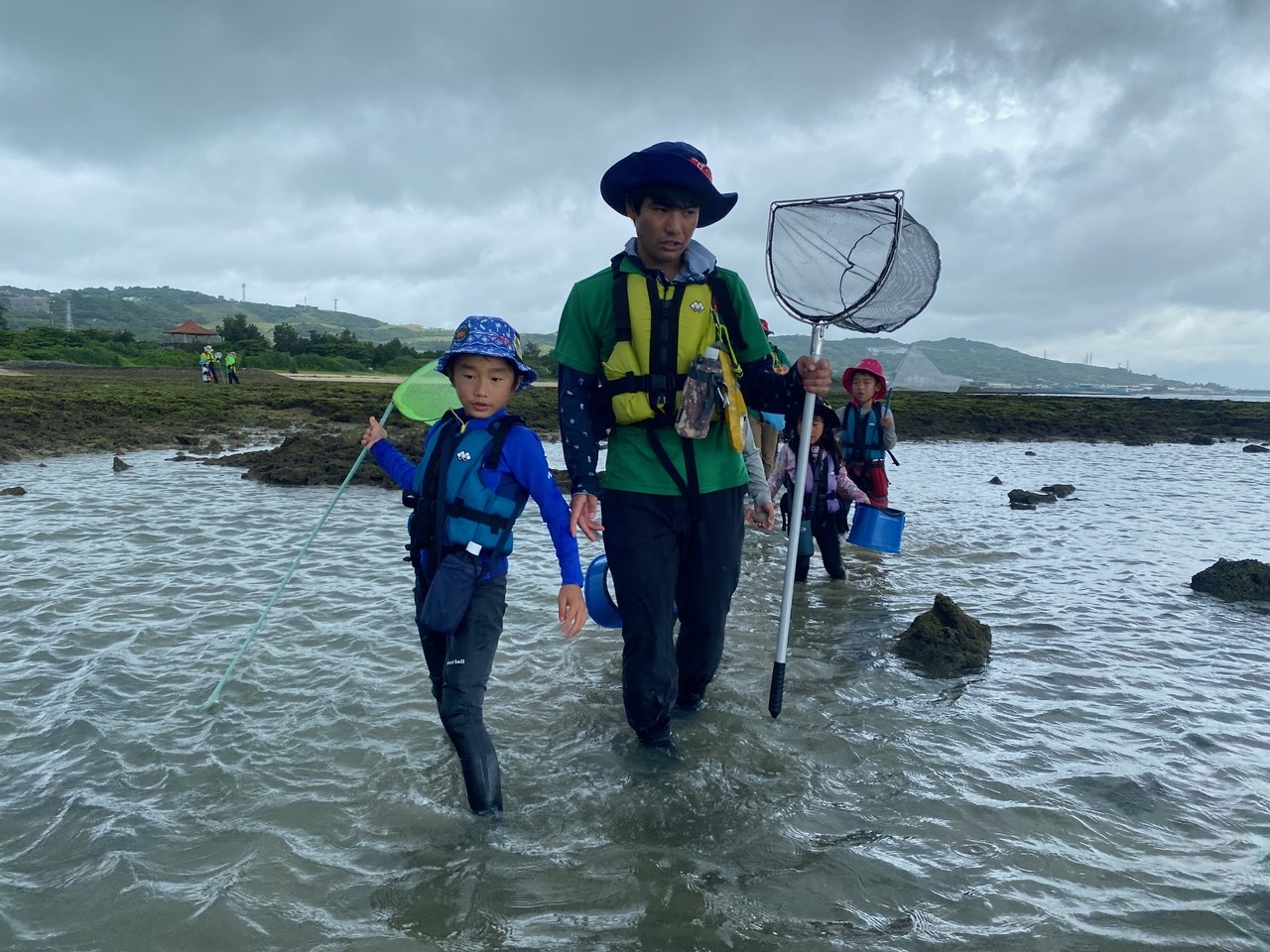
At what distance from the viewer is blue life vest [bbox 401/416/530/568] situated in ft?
12.6

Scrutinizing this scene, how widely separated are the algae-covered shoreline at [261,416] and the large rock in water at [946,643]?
11976mm

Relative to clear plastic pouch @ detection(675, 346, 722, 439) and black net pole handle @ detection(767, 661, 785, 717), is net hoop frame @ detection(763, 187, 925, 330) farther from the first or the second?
black net pole handle @ detection(767, 661, 785, 717)

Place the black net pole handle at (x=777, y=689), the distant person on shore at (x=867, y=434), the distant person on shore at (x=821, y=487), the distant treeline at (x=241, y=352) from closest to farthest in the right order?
1. the black net pole handle at (x=777, y=689)
2. the distant person on shore at (x=821, y=487)
3. the distant person on shore at (x=867, y=434)
4. the distant treeline at (x=241, y=352)

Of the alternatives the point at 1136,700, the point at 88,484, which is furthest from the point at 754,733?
the point at 88,484

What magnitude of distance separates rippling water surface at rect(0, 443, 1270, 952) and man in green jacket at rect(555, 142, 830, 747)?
0.93 metres

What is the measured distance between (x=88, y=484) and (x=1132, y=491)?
1725 cm

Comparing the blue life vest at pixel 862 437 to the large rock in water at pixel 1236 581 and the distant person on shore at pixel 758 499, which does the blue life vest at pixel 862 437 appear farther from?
the distant person on shore at pixel 758 499

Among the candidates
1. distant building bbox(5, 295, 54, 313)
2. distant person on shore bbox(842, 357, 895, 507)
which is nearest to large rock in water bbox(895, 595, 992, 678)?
distant person on shore bbox(842, 357, 895, 507)

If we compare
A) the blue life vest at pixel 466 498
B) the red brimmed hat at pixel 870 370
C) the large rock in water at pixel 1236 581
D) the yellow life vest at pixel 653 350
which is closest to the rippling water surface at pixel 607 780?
the large rock in water at pixel 1236 581

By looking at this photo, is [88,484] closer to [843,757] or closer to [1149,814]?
[843,757]

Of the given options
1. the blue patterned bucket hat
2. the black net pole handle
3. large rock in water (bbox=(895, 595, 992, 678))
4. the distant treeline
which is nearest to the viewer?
the blue patterned bucket hat

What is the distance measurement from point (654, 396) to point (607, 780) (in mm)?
1793

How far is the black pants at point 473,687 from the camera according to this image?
12.3 ft

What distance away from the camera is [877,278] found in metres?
4.68
